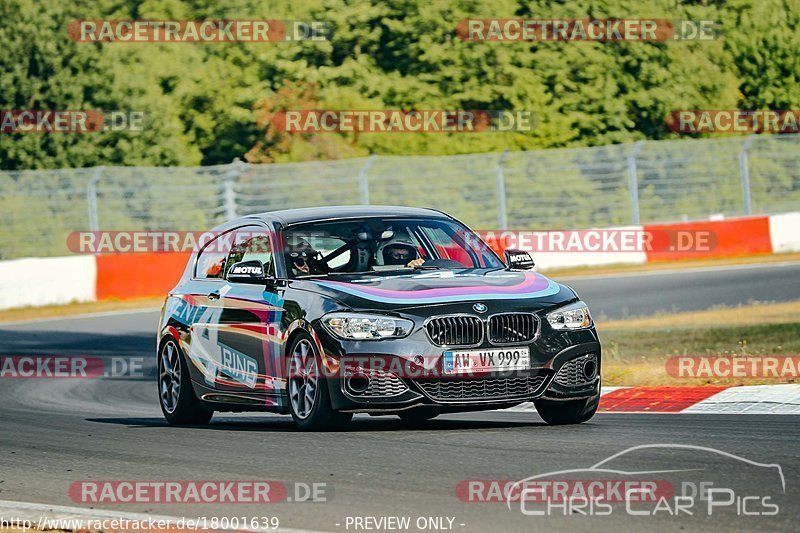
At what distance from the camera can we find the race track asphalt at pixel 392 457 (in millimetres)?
6941

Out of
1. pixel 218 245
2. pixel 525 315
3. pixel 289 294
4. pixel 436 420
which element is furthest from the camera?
pixel 218 245

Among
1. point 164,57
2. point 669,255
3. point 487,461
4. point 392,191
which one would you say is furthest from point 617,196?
point 487,461

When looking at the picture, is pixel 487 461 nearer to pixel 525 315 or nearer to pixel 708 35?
pixel 525 315

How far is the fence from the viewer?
101 feet

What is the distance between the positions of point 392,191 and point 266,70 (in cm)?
1395

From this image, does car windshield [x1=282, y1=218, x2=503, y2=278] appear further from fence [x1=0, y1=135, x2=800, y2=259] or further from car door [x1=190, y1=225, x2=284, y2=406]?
fence [x1=0, y1=135, x2=800, y2=259]

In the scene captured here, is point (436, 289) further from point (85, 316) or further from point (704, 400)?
point (85, 316)

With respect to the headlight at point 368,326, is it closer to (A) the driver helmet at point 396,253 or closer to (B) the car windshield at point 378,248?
(B) the car windshield at point 378,248

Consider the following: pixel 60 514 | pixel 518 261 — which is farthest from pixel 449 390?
pixel 60 514

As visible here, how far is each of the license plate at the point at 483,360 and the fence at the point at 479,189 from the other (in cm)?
2095

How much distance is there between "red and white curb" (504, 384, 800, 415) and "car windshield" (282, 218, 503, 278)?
5.04ft

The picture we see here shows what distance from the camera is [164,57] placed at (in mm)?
48344

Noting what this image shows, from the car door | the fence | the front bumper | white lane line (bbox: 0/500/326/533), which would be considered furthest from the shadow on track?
the fence

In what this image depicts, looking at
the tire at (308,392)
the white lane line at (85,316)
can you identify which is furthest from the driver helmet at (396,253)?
the white lane line at (85,316)
